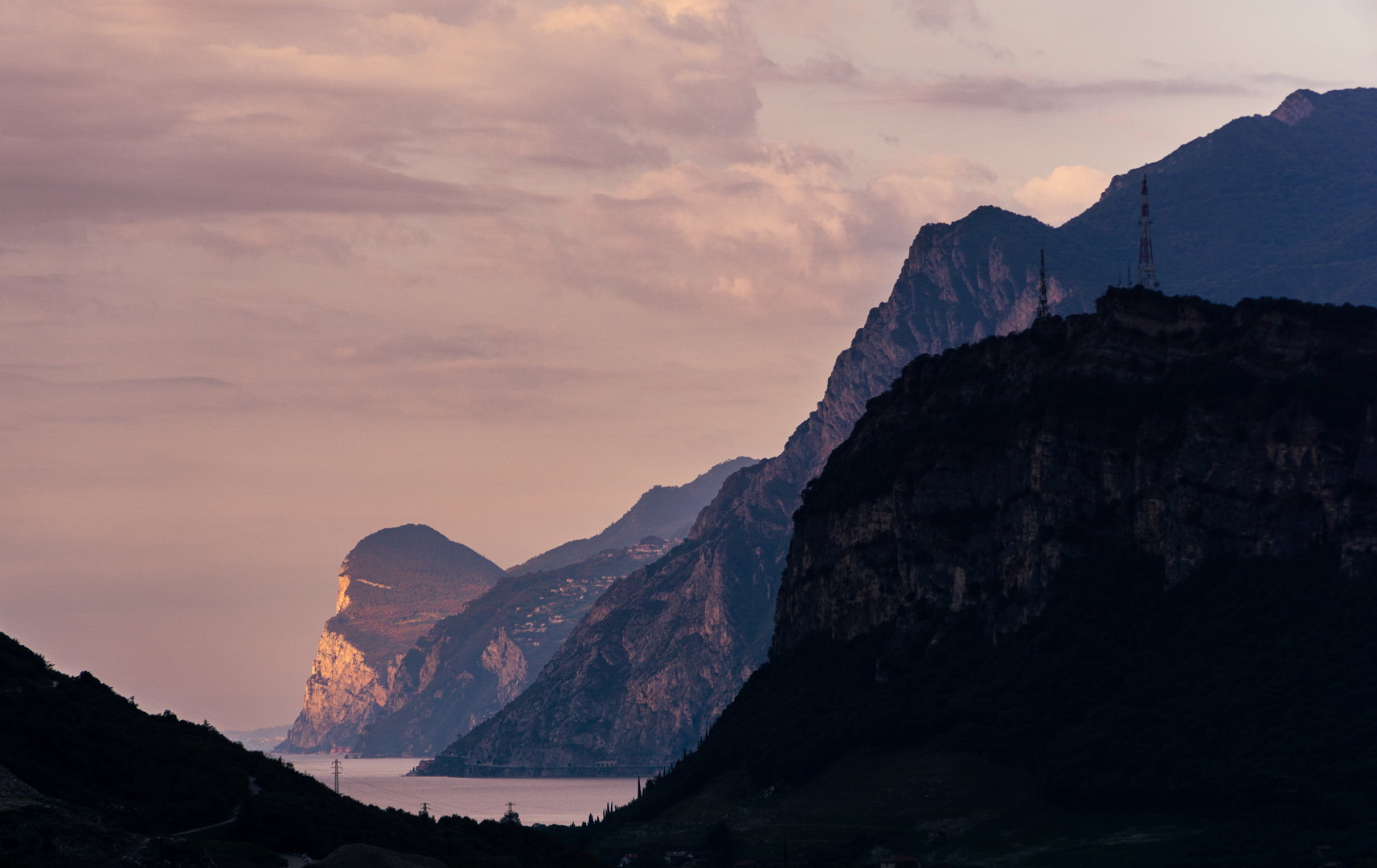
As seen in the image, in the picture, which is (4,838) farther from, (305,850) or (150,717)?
(150,717)

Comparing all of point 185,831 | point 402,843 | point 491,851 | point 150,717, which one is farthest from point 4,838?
point 491,851

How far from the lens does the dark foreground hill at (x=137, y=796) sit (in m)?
125

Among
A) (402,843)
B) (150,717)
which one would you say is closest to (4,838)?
(402,843)

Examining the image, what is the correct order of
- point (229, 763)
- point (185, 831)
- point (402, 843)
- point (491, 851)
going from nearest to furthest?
point (185, 831) < point (402, 843) < point (229, 763) < point (491, 851)

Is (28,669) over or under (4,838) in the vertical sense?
over

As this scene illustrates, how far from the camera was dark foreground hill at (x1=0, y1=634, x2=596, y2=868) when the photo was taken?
125 m

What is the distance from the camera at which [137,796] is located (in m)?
155

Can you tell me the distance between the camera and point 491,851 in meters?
194

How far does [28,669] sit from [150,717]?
13.9m

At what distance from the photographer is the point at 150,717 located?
602 feet

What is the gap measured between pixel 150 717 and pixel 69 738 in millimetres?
24214

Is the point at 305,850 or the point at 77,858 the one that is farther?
the point at 305,850

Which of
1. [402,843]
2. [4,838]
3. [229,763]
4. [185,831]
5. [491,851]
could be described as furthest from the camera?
[491,851]

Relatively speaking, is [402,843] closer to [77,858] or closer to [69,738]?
[69,738]
